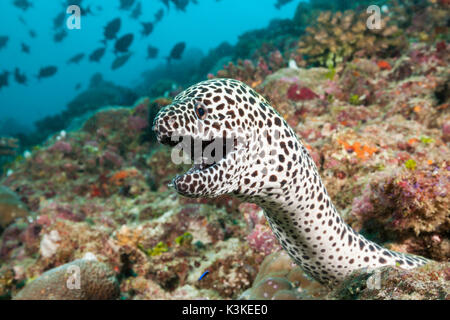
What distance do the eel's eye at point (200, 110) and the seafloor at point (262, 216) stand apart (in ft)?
5.60

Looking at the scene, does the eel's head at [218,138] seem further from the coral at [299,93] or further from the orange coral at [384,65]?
the orange coral at [384,65]

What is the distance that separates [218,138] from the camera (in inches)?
85.7

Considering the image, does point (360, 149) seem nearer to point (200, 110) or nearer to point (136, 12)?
point (200, 110)

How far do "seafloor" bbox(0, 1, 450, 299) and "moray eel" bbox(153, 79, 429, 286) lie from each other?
46 cm

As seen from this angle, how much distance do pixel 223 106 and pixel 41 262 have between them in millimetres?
5709

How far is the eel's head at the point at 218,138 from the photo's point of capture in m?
1.99

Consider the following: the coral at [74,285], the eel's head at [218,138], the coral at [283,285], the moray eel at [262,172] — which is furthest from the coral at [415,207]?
the coral at [74,285]

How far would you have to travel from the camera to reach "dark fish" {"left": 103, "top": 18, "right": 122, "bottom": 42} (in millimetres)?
14641

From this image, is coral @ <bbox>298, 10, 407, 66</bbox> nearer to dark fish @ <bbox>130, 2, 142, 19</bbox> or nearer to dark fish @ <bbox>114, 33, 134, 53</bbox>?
dark fish @ <bbox>114, 33, 134, 53</bbox>

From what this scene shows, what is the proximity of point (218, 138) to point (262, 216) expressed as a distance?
306cm

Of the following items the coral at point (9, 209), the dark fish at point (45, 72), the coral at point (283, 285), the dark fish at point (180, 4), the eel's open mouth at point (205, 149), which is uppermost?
the dark fish at point (180, 4)

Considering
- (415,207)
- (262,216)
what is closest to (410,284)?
(415,207)

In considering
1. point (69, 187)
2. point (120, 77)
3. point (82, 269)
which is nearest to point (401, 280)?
point (82, 269)

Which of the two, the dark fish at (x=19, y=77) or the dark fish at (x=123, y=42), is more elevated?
the dark fish at (x=123, y=42)
